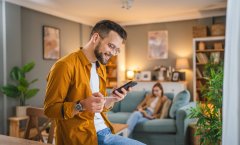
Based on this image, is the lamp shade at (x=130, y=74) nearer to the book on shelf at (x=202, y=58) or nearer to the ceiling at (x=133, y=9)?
the ceiling at (x=133, y=9)

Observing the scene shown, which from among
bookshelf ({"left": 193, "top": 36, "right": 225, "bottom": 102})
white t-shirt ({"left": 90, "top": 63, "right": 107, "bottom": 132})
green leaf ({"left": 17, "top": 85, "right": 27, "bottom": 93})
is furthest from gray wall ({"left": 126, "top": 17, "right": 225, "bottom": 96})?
white t-shirt ({"left": 90, "top": 63, "right": 107, "bottom": 132})

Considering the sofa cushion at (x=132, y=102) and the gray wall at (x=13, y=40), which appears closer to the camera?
the gray wall at (x=13, y=40)

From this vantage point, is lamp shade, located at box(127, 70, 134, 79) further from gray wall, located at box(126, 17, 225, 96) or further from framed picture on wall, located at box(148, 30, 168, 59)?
framed picture on wall, located at box(148, 30, 168, 59)

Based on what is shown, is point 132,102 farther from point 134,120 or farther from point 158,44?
point 158,44

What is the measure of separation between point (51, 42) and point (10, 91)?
1.76 m

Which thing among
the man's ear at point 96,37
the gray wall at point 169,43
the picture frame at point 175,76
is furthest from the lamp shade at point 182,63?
the man's ear at point 96,37

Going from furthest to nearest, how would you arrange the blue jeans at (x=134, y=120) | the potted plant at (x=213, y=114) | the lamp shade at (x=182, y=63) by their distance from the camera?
the lamp shade at (x=182, y=63)
the blue jeans at (x=134, y=120)
the potted plant at (x=213, y=114)

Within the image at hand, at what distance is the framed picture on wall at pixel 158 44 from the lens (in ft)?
21.9

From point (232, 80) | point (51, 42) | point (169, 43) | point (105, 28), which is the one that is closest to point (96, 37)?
point (105, 28)

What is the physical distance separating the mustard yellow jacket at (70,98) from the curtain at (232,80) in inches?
27.6

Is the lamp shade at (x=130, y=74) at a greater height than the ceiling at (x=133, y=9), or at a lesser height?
lesser

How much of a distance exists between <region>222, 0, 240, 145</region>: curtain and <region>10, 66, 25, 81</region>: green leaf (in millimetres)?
3946

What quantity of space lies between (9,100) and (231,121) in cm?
430

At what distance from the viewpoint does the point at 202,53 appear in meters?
5.83
